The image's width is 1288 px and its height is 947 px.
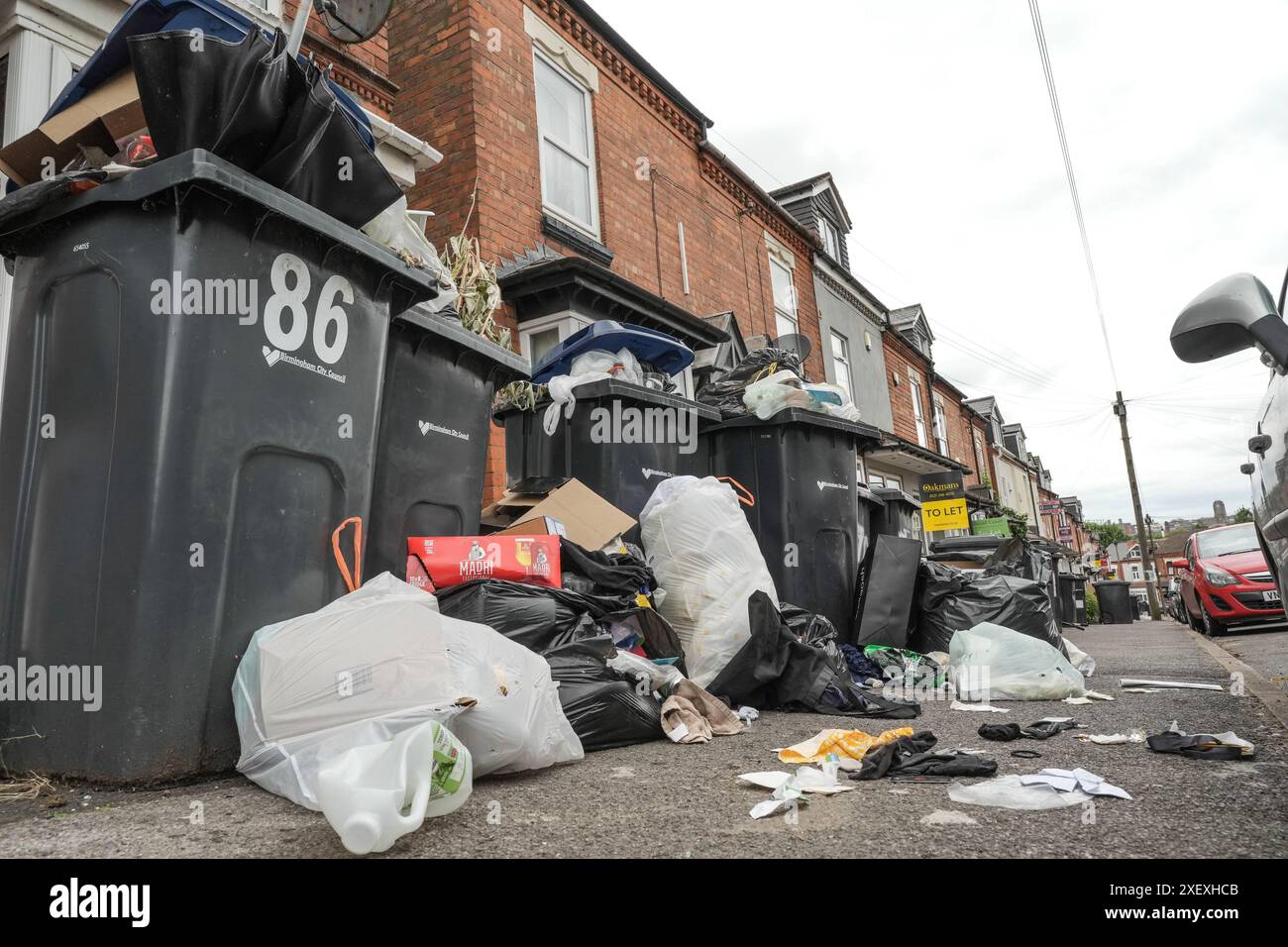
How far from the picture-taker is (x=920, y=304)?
72.3 feet

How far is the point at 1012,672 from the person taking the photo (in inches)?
150

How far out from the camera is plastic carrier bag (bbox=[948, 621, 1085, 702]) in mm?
3734

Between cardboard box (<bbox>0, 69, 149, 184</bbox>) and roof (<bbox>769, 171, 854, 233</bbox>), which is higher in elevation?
roof (<bbox>769, 171, 854, 233</bbox>)

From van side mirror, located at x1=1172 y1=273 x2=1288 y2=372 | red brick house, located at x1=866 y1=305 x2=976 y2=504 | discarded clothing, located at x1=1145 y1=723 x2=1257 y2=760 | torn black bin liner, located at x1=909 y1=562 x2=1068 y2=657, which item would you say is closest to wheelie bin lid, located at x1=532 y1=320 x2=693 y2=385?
torn black bin liner, located at x1=909 y1=562 x2=1068 y2=657

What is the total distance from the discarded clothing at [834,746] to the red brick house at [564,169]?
3.68 m

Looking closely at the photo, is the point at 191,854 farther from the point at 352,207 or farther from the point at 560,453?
the point at 560,453

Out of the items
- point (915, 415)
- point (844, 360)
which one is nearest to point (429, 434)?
point (844, 360)

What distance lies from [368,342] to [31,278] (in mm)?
942

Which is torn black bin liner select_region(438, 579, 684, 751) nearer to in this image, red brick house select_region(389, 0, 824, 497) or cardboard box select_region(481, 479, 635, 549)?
cardboard box select_region(481, 479, 635, 549)

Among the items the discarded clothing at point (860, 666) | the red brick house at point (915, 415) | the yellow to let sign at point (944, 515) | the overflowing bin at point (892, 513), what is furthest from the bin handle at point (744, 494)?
the yellow to let sign at point (944, 515)

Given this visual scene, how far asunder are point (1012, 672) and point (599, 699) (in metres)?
2.28

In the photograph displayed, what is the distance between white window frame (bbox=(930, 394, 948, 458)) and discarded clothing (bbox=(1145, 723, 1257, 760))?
19.1 meters

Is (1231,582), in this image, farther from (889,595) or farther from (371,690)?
(371,690)
